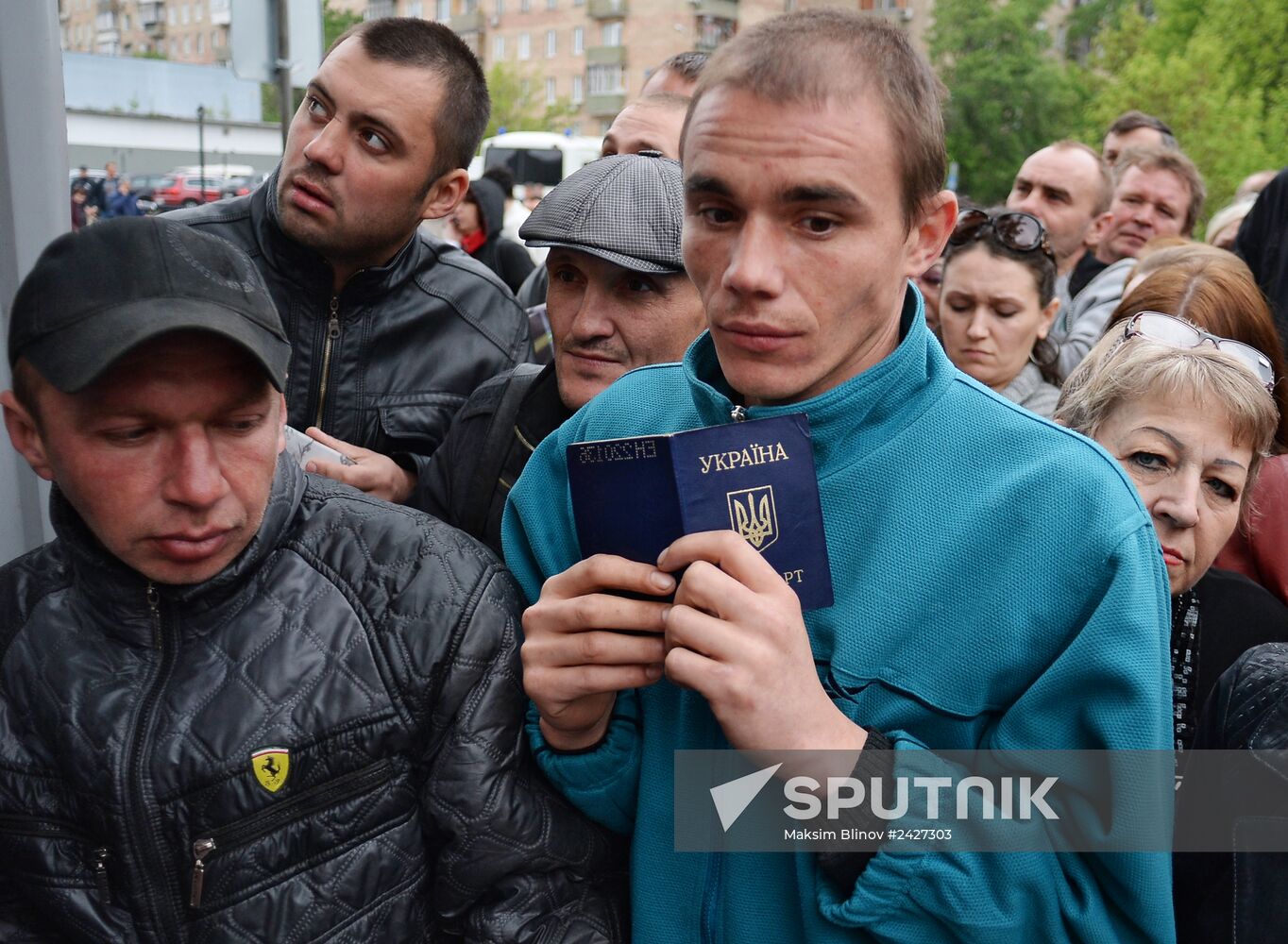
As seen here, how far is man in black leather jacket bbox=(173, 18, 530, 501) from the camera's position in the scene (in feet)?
10.7

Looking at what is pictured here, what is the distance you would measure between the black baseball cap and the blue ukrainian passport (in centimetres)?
61

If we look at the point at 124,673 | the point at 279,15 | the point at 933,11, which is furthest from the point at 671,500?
the point at 933,11

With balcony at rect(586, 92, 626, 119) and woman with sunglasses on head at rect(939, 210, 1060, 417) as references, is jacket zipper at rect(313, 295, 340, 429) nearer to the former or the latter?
woman with sunglasses on head at rect(939, 210, 1060, 417)

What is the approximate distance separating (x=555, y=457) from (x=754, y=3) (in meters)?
70.8

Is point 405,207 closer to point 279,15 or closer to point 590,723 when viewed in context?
point 590,723

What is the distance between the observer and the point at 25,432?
80.4 inches

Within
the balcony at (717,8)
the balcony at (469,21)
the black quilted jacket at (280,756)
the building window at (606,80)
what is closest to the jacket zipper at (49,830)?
the black quilted jacket at (280,756)

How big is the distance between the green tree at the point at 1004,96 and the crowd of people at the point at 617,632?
159ft

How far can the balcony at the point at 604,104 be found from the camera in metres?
68.9

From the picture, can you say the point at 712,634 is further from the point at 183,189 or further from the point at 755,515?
the point at 183,189

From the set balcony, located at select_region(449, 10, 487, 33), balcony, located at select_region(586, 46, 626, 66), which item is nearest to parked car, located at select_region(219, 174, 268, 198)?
balcony, located at select_region(586, 46, 626, 66)

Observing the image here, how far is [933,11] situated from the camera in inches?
2012

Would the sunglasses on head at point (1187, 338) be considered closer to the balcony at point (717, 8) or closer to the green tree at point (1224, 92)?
the green tree at point (1224, 92)

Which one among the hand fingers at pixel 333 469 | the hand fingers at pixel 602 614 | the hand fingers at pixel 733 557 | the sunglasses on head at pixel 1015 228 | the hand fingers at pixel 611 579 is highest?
the sunglasses on head at pixel 1015 228
